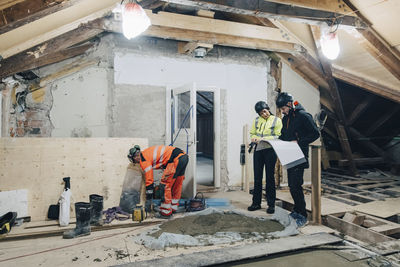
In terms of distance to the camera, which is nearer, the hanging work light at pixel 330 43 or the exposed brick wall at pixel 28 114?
the hanging work light at pixel 330 43

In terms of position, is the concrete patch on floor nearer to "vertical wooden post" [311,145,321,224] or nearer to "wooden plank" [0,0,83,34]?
"vertical wooden post" [311,145,321,224]

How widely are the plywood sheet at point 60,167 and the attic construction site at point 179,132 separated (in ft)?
0.05

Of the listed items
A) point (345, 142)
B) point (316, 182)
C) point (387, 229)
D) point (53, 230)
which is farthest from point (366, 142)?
point (53, 230)

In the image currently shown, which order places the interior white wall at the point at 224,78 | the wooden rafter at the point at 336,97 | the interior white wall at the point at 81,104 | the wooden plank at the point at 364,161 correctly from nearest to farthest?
the interior white wall at the point at 81,104 < the interior white wall at the point at 224,78 < the wooden rafter at the point at 336,97 < the wooden plank at the point at 364,161

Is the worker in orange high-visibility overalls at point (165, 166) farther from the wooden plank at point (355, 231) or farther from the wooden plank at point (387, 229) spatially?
the wooden plank at point (387, 229)

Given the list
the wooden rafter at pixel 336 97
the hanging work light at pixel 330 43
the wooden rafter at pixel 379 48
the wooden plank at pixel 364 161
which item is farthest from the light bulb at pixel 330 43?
the wooden plank at pixel 364 161

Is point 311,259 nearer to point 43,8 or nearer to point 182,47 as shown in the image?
point 43,8

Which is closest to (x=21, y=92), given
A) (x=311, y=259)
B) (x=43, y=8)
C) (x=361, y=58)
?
(x=43, y=8)

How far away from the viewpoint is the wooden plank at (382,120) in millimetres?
5773

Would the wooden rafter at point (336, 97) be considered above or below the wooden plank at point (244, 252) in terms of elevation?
above

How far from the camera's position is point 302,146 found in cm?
311

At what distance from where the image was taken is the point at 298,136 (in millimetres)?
3189

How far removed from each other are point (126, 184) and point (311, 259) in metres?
2.43

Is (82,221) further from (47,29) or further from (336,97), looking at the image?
(336,97)
